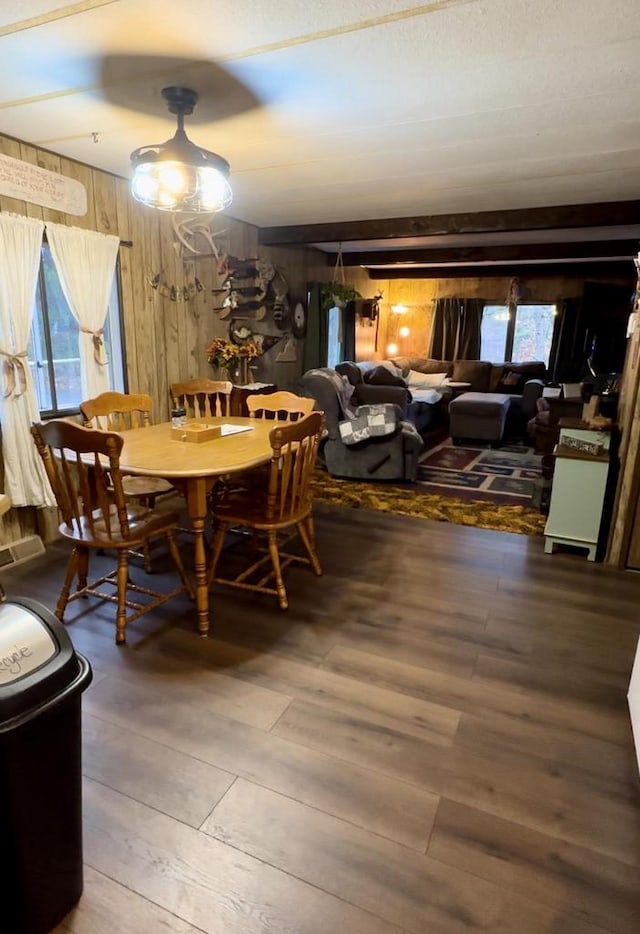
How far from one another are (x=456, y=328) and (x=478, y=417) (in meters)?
3.10

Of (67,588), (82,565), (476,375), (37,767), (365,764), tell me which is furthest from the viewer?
(476,375)

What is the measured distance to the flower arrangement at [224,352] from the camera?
177 inches

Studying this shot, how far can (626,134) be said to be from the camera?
2701 millimetres

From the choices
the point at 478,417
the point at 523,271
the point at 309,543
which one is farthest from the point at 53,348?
the point at 523,271

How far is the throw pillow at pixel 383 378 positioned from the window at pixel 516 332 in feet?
8.64

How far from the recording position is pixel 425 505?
163 inches

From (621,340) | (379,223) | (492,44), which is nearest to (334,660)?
(492,44)

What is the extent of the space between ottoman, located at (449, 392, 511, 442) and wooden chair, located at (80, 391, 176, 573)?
4.28 m

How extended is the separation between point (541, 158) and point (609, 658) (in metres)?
2.72

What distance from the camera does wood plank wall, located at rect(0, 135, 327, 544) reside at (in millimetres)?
3166

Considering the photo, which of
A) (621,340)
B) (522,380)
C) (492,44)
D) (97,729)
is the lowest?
(97,729)

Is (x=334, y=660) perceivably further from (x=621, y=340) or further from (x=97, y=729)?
(x=621, y=340)

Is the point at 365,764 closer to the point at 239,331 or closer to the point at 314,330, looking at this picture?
the point at 239,331

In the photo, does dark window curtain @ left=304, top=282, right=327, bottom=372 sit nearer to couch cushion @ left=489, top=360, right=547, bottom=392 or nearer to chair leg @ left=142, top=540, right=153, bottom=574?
couch cushion @ left=489, top=360, right=547, bottom=392
